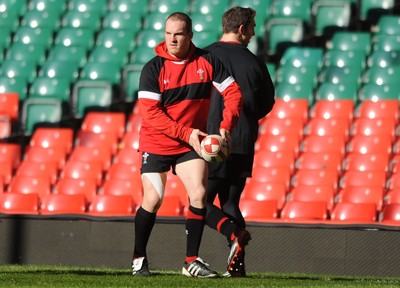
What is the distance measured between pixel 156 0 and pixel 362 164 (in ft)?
19.2

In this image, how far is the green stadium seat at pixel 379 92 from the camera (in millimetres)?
14516

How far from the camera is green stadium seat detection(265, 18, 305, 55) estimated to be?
16.0 metres

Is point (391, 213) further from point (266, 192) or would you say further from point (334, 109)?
point (334, 109)

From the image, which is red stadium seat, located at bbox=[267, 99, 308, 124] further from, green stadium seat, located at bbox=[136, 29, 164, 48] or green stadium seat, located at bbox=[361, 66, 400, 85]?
green stadium seat, located at bbox=[136, 29, 164, 48]

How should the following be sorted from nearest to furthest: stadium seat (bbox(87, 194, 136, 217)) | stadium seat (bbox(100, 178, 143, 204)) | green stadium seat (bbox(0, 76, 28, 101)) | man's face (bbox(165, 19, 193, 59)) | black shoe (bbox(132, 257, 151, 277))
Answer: man's face (bbox(165, 19, 193, 59)) → black shoe (bbox(132, 257, 151, 277)) → stadium seat (bbox(87, 194, 136, 217)) → stadium seat (bbox(100, 178, 143, 204)) → green stadium seat (bbox(0, 76, 28, 101))

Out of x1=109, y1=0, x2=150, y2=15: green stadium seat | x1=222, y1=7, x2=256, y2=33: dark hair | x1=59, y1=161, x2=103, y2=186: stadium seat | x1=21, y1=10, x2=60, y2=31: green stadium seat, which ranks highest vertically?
x1=222, y1=7, x2=256, y2=33: dark hair

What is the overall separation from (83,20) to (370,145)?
5.99 meters

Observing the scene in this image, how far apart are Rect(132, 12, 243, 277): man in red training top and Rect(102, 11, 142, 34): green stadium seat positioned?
957 cm

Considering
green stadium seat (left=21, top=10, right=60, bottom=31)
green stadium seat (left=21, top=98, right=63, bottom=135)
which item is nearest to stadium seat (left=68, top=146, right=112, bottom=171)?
green stadium seat (left=21, top=98, right=63, bottom=135)

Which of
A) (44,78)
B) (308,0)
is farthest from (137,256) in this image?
(308,0)

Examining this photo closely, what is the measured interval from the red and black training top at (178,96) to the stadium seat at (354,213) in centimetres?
393

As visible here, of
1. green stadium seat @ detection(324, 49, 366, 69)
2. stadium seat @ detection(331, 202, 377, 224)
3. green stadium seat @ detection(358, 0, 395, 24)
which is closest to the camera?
stadium seat @ detection(331, 202, 377, 224)

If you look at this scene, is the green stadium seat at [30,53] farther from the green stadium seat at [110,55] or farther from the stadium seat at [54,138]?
the stadium seat at [54,138]

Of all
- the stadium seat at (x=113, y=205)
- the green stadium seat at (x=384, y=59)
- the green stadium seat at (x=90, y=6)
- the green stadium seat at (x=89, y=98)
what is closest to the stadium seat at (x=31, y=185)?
the stadium seat at (x=113, y=205)
